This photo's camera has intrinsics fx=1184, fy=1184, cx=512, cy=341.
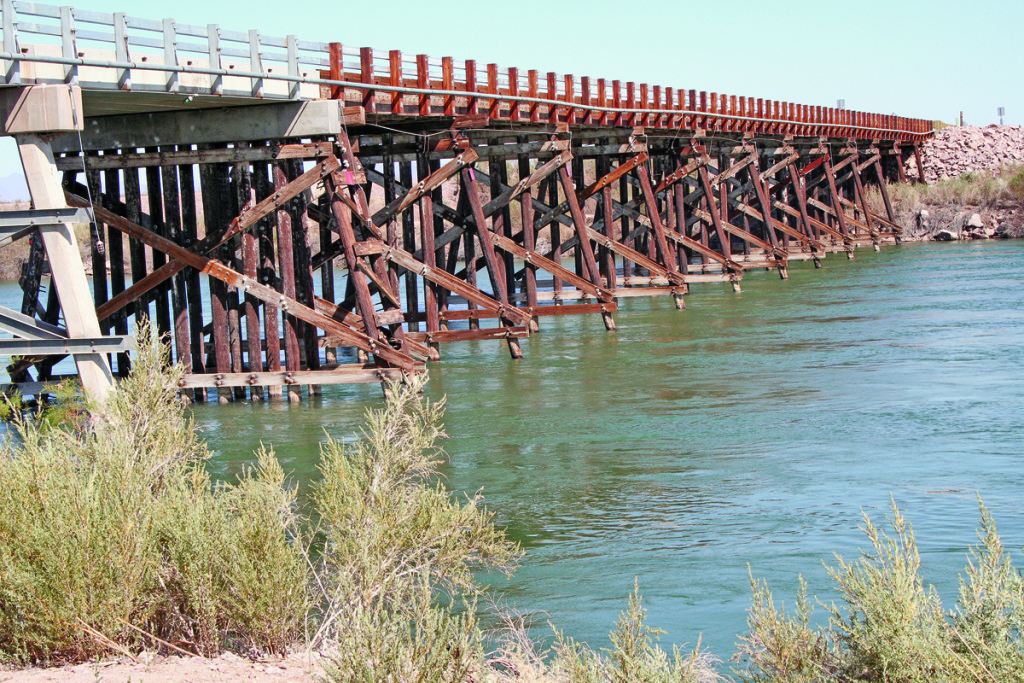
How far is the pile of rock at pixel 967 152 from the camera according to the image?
47875 millimetres

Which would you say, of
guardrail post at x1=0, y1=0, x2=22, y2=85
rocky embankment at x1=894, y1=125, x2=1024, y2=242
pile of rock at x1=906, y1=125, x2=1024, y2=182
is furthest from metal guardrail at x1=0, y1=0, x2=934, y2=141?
pile of rock at x1=906, y1=125, x2=1024, y2=182

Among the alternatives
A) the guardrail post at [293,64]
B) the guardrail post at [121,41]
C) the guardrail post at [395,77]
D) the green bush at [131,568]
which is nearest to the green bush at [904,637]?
the green bush at [131,568]

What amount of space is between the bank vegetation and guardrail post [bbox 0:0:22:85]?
11.8 ft

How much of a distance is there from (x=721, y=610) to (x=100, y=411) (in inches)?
144

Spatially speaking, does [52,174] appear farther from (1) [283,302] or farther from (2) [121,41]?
(1) [283,302]

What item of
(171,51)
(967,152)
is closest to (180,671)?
(171,51)

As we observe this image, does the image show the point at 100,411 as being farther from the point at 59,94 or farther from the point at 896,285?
the point at 896,285

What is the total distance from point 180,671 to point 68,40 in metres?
6.15

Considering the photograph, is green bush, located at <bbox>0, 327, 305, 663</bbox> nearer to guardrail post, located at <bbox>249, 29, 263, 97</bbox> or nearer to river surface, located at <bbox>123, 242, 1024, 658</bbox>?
river surface, located at <bbox>123, 242, 1024, 658</bbox>

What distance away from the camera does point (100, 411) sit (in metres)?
6.84

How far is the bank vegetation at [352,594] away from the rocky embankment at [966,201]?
36534 millimetres

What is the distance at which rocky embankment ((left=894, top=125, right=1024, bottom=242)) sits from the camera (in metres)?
39.3

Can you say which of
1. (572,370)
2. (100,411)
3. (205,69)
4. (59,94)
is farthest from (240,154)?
(100,411)

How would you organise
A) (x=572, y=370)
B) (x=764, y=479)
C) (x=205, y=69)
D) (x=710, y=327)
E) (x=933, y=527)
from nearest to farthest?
(x=933, y=527), (x=764, y=479), (x=205, y=69), (x=572, y=370), (x=710, y=327)
